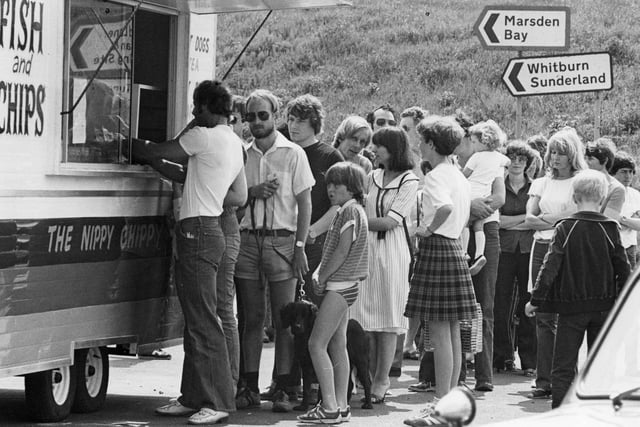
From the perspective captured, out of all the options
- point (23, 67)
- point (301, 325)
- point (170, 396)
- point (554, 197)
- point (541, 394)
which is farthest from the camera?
point (554, 197)

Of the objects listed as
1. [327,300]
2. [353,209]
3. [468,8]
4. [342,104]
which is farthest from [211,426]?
[468,8]

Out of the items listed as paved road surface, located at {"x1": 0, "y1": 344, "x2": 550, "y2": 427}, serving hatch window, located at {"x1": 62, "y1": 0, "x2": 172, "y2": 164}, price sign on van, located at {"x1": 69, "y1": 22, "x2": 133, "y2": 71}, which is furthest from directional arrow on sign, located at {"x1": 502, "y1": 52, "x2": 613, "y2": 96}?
price sign on van, located at {"x1": 69, "y1": 22, "x2": 133, "y2": 71}

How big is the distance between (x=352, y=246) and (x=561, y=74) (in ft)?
19.1

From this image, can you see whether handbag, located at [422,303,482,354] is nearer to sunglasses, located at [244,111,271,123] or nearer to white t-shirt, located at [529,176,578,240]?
white t-shirt, located at [529,176,578,240]

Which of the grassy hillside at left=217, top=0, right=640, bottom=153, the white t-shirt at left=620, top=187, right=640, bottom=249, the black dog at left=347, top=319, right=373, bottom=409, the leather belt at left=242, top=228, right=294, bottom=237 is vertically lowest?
the black dog at left=347, top=319, right=373, bottom=409

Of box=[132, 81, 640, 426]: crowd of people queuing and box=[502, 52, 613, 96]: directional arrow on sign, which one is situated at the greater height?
box=[502, 52, 613, 96]: directional arrow on sign

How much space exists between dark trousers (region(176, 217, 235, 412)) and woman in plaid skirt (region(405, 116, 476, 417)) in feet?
4.22

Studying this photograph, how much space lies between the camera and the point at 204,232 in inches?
328

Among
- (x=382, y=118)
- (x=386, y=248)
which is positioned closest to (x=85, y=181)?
(x=386, y=248)

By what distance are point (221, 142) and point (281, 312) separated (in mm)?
1204

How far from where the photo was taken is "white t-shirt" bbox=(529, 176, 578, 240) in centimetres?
1025

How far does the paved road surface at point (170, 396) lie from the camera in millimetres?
8562

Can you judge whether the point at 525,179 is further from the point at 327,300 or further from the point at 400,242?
the point at 327,300

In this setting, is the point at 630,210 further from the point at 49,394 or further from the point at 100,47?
the point at 49,394
